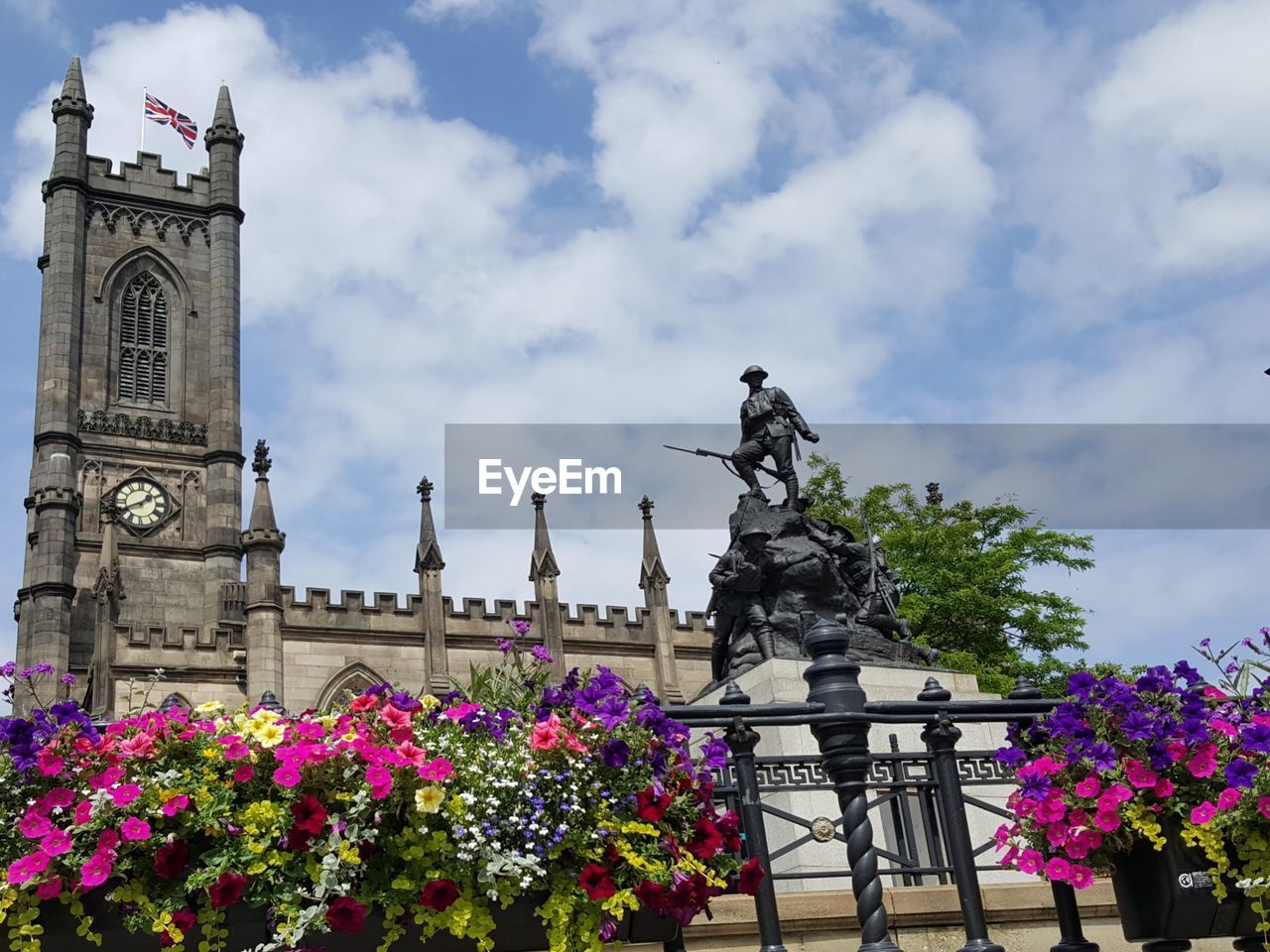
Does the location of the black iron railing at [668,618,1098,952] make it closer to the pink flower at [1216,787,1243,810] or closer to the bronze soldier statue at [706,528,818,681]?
the pink flower at [1216,787,1243,810]

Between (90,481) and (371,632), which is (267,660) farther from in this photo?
(90,481)

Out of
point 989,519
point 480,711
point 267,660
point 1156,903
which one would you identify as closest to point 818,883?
point 1156,903

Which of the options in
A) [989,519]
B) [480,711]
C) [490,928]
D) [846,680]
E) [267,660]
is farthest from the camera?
[267,660]

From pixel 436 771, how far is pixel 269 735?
0.60m

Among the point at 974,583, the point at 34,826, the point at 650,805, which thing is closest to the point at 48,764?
the point at 34,826

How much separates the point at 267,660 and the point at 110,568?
6.84m

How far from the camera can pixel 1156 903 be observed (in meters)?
5.03

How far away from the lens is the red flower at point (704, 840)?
488 centimetres

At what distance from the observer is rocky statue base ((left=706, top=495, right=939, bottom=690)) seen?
11.4 m

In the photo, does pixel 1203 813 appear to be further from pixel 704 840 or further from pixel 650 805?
pixel 650 805

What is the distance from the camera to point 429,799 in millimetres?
4367

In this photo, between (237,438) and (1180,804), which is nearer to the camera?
(1180,804)

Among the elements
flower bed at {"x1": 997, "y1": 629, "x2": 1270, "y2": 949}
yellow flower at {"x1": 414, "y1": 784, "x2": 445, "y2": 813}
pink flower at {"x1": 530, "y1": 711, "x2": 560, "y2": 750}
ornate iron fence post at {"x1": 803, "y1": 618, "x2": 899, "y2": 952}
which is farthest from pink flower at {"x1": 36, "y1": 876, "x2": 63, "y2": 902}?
flower bed at {"x1": 997, "y1": 629, "x2": 1270, "y2": 949}

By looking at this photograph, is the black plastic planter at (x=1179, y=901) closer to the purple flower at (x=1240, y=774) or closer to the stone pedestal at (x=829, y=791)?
the purple flower at (x=1240, y=774)
